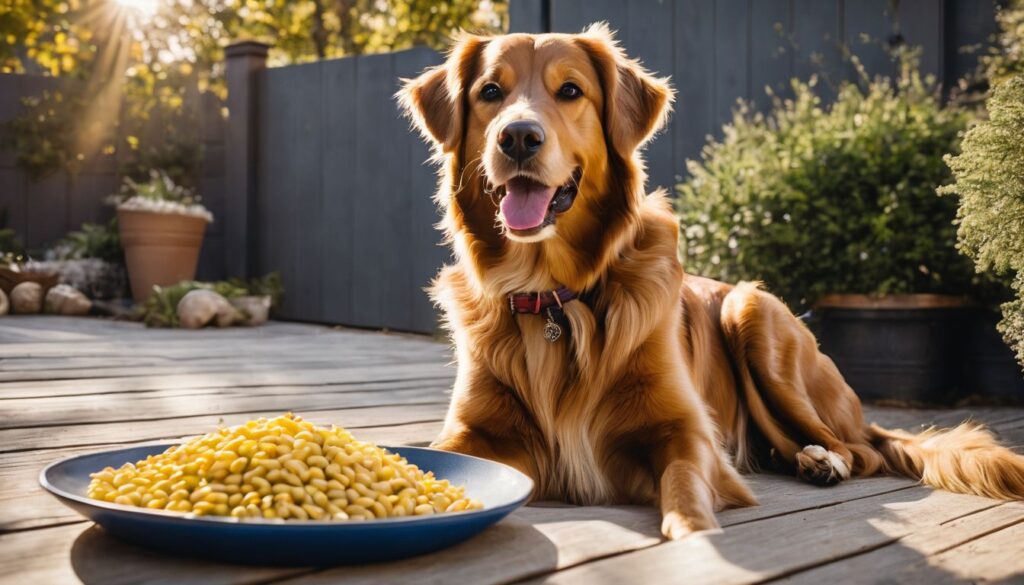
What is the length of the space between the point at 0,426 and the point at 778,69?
4.72 m

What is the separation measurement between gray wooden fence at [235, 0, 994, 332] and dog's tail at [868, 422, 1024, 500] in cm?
293

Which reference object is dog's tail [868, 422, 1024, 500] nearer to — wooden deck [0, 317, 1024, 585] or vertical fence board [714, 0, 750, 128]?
wooden deck [0, 317, 1024, 585]

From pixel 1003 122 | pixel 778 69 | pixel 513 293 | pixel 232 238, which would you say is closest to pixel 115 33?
pixel 232 238

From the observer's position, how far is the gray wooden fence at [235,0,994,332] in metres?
5.59

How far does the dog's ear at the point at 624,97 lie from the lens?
103 inches

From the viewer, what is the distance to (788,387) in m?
2.91

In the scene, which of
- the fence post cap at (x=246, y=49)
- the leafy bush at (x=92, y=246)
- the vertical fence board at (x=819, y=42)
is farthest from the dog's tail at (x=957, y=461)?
the leafy bush at (x=92, y=246)

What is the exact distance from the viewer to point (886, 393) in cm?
418

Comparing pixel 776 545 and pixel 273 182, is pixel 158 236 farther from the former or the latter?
pixel 776 545

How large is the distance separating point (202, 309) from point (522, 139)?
17.8 ft

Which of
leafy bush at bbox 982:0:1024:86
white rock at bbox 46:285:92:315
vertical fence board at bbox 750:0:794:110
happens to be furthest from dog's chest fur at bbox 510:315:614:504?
white rock at bbox 46:285:92:315

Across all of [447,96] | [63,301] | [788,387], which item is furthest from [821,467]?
[63,301]

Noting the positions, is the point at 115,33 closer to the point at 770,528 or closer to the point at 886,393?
the point at 886,393

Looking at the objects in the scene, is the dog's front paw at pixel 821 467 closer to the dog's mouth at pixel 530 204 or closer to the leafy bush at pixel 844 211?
the dog's mouth at pixel 530 204
